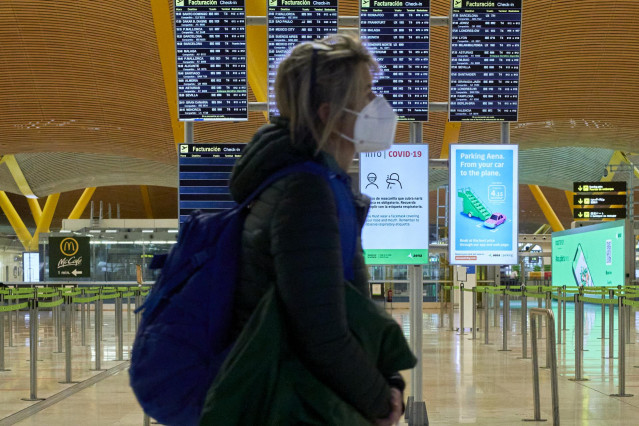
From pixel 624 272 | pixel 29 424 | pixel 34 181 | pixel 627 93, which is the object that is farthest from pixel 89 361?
pixel 34 181

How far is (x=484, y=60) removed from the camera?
6.36 m

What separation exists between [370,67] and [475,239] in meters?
4.38

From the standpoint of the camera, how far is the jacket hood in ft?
5.71

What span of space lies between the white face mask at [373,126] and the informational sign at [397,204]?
3957 millimetres

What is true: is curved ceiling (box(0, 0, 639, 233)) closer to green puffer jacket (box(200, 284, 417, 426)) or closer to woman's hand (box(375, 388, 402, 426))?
woman's hand (box(375, 388, 402, 426))

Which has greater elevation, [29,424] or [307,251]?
[307,251]

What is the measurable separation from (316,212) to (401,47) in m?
4.91

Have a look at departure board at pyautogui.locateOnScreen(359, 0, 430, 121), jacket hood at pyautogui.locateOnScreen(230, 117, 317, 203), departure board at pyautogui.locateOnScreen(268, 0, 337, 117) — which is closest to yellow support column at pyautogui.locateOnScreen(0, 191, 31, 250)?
departure board at pyautogui.locateOnScreen(268, 0, 337, 117)

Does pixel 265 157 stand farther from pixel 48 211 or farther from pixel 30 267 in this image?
pixel 48 211

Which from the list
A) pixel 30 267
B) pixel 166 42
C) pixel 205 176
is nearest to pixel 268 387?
pixel 205 176

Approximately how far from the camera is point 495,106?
6.30m

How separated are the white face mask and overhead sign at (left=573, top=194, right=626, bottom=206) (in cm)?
2710

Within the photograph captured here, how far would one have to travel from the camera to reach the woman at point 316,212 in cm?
157

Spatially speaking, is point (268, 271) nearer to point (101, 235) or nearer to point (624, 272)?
point (624, 272)
